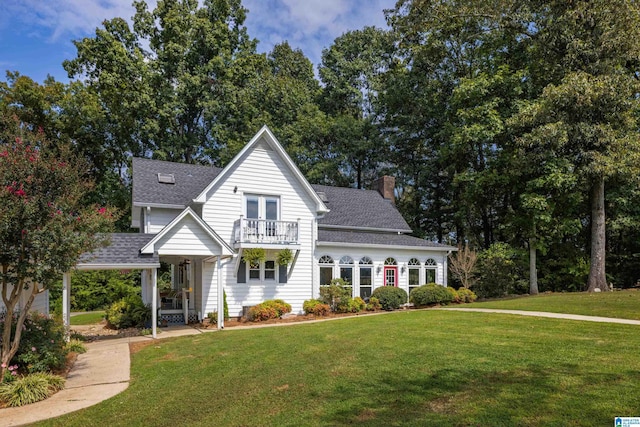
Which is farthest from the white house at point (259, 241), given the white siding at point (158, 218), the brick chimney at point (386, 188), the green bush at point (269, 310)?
the brick chimney at point (386, 188)

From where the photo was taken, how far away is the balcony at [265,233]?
18.5 meters

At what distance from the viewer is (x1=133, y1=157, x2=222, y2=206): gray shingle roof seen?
1909 centimetres

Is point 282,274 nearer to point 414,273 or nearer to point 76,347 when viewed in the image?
point 414,273

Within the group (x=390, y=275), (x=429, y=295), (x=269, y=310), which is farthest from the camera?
(x=390, y=275)

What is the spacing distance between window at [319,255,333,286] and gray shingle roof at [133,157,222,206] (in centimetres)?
678

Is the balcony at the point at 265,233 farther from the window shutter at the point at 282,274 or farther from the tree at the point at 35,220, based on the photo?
the tree at the point at 35,220

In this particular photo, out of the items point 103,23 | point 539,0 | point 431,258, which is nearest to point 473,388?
point 431,258

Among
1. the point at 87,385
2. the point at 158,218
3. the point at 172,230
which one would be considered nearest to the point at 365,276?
the point at 158,218

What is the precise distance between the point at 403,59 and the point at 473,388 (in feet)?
109

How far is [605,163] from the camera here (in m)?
20.6

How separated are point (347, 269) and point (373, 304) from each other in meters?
2.19

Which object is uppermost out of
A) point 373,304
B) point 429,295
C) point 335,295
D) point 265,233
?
point 265,233

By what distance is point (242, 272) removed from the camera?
1912cm

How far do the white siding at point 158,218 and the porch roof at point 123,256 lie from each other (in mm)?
4020
